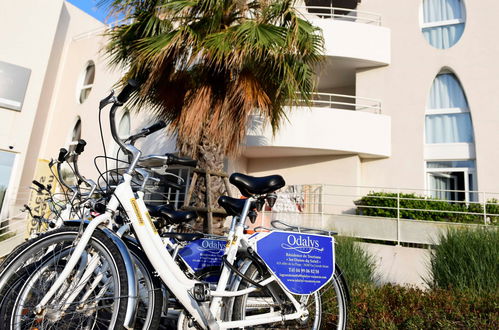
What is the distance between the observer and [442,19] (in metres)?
11.6

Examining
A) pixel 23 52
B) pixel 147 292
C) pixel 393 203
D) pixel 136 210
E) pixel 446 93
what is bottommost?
pixel 147 292

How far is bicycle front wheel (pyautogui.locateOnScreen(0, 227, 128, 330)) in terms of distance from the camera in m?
2.05

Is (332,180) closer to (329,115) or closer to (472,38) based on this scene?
(329,115)

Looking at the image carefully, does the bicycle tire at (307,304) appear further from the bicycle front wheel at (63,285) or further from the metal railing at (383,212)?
the metal railing at (383,212)

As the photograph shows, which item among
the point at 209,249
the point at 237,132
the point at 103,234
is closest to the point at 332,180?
the point at 237,132

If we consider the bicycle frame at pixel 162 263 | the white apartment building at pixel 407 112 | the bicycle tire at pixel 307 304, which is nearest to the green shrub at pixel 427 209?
the white apartment building at pixel 407 112

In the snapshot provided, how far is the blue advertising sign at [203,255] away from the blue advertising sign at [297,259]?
597 mm

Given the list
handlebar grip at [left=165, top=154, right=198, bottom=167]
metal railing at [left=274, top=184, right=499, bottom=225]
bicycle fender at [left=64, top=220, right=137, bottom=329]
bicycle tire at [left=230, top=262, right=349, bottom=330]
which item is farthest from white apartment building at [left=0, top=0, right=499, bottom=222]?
bicycle fender at [left=64, top=220, right=137, bottom=329]

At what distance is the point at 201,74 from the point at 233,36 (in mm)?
886

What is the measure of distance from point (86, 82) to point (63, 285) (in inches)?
674

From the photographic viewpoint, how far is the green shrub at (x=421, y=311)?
291 centimetres

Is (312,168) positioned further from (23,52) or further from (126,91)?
(23,52)

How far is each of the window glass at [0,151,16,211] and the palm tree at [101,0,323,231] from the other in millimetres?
9085

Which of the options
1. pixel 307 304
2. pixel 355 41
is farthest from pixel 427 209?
pixel 307 304
